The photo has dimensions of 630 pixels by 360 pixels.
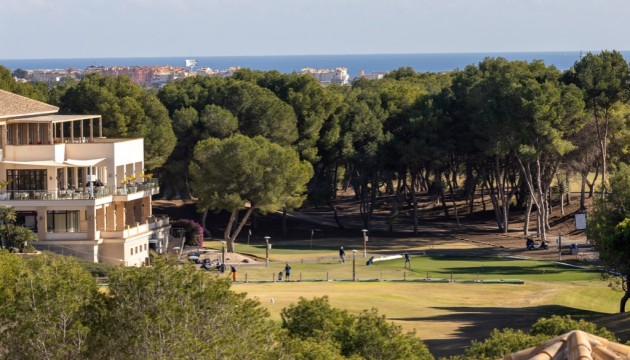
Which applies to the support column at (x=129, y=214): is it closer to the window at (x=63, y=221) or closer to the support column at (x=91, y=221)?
the window at (x=63, y=221)

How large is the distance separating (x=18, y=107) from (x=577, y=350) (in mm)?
69122

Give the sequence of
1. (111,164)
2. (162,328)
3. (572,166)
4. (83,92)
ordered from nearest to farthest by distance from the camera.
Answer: (162,328) < (111,164) < (83,92) < (572,166)

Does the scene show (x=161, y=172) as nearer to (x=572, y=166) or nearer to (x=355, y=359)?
(x=572, y=166)

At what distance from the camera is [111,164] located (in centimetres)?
8175

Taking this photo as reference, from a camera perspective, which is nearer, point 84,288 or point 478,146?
point 84,288

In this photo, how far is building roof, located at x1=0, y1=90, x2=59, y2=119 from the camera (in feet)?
259

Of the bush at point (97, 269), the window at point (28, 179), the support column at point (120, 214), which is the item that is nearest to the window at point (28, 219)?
the window at point (28, 179)

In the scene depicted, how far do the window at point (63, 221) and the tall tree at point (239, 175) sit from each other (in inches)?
495

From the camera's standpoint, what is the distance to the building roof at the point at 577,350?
14.8m

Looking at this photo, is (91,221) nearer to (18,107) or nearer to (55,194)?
(55,194)

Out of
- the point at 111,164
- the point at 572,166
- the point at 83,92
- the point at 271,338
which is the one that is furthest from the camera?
the point at 572,166

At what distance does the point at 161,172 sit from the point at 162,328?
244ft

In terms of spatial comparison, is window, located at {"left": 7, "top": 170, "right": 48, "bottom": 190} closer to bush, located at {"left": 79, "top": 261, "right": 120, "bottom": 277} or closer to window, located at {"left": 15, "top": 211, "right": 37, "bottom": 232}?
window, located at {"left": 15, "top": 211, "right": 37, "bottom": 232}

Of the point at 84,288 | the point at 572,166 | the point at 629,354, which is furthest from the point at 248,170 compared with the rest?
the point at 629,354
